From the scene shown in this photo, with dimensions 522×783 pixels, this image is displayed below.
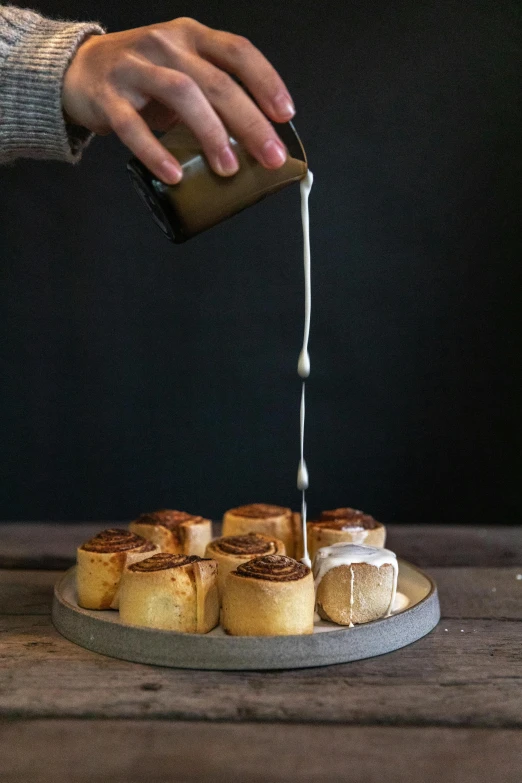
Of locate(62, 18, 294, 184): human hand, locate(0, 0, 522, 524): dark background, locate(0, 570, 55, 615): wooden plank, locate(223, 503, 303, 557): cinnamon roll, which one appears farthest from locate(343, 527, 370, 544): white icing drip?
locate(0, 0, 522, 524): dark background

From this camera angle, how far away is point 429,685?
38.3 inches

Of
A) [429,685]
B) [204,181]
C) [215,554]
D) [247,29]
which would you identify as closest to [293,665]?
[429,685]

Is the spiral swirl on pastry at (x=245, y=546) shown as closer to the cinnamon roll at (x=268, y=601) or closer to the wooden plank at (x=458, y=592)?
the cinnamon roll at (x=268, y=601)

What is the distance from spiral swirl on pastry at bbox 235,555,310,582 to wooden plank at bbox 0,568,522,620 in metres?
0.28

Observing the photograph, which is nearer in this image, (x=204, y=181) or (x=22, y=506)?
(x=204, y=181)

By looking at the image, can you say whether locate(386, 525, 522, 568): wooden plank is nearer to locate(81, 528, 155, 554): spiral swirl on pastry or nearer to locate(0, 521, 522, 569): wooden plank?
locate(0, 521, 522, 569): wooden plank

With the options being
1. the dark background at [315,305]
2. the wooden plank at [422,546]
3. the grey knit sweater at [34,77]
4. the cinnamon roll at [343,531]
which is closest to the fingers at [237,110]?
the grey knit sweater at [34,77]

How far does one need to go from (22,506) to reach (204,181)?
147 cm

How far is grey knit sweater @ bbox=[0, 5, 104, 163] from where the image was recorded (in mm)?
1123

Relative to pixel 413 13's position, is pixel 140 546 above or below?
below

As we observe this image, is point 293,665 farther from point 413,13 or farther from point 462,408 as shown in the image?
point 413,13

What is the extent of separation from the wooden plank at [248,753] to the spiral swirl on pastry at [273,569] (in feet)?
0.74

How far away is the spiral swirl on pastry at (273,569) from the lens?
107cm

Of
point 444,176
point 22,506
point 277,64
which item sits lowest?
point 22,506
